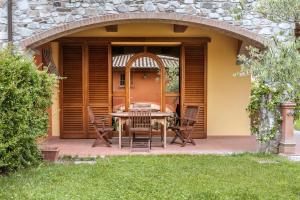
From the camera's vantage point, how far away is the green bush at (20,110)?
21.8ft

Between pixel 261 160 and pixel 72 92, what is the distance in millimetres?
5599

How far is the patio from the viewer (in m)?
9.48

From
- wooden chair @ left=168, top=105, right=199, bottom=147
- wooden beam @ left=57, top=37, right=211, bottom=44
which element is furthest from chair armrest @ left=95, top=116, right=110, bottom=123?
wooden beam @ left=57, top=37, right=211, bottom=44

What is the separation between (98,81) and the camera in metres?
11.7

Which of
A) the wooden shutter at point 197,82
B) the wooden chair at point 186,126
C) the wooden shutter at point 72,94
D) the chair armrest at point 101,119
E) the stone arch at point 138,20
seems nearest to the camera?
the stone arch at point 138,20

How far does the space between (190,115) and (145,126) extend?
156cm

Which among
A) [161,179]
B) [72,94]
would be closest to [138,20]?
[72,94]

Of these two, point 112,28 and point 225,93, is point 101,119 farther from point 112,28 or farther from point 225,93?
point 225,93

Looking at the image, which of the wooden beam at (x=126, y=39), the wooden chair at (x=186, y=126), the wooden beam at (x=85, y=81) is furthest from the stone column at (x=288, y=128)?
the wooden beam at (x=85, y=81)

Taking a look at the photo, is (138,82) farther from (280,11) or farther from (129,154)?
(280,11)

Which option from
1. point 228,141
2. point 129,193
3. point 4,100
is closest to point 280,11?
point 129,193

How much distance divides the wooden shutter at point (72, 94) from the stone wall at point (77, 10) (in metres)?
2.70

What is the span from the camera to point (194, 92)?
11.9 m

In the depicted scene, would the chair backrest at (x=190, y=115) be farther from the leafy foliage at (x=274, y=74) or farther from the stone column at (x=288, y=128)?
the stone column at (x=288, y=128)
